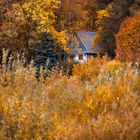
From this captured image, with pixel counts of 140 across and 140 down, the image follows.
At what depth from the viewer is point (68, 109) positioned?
25.3ft

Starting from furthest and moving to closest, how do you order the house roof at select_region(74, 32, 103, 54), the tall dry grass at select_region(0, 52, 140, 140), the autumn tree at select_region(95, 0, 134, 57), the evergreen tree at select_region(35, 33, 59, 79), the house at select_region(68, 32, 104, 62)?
the house roof at select_region(74, 32, 103, 54), the house at select_region(68, 32, 104, 62), the autumn tree at select_region(95, 0, 134, 57), the evergreen tree at select_region(35, 33, 59, 79), the tall dry grass at select_region(0, 52, 140, 140)

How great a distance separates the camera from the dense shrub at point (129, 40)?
3865 cm

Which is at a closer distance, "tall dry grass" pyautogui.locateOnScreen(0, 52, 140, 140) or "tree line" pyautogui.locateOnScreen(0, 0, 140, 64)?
"tall dry grass" pyautogui.locateOnScreen(0, 52, 140, 140)

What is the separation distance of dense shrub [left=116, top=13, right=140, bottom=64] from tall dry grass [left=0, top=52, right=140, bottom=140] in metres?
29.6

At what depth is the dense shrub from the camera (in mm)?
38650

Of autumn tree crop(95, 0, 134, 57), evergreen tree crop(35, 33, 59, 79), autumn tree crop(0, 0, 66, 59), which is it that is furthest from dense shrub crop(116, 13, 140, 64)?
autumn tree crop(0, 0, 66, 59)

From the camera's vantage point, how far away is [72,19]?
4991 centimetres

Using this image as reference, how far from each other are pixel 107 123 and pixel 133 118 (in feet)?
1.42

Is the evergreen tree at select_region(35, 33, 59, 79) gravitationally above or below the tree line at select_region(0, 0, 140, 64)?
below

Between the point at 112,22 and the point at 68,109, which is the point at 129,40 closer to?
the point at 112,22

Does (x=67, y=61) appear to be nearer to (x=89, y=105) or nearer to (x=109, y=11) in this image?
(x=109, y=11)

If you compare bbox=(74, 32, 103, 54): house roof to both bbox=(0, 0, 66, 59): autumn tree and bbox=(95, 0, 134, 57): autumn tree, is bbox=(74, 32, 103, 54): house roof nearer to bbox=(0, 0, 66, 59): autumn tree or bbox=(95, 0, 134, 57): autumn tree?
bbox=(95, 0, 134, 57): autumn tree

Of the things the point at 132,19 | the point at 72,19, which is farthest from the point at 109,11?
the point at 132,19

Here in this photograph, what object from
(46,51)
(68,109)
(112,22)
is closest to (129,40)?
(46,51)
